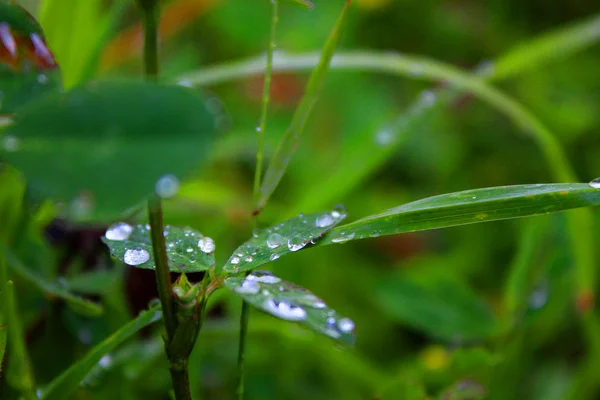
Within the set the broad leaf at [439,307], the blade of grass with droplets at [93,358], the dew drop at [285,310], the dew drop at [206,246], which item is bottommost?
the blade of grass with droplets at [93,358]

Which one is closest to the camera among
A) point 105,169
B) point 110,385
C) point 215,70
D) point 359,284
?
point 105,169

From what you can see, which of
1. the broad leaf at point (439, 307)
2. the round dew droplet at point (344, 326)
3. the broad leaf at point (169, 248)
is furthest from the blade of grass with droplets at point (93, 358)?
the broad leaf at point (439, 307)

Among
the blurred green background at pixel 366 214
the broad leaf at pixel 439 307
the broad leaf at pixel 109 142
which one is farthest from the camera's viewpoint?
the broad leaf at pixel 439 307

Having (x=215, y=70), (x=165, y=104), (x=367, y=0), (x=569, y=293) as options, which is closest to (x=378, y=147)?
(x=215, y=70)

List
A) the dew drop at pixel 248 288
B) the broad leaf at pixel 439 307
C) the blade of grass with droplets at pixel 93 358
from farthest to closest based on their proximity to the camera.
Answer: the broad leaf at pixel 439 307, the blade of grass with droplets at pixel 93 358, the dew drop at pixel 248 288

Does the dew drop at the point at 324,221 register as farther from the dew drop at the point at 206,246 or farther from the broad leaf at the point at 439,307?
the broad leaf at the point at 439,307

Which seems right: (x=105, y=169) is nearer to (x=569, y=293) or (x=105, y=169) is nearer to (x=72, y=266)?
(x=72, y=266)
